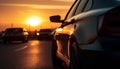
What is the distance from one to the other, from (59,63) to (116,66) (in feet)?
18.6

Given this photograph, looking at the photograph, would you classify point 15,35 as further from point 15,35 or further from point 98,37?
point 98,37

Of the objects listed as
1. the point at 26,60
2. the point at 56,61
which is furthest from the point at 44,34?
the point at 56,61

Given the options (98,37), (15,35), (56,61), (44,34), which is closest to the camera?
(98,37)

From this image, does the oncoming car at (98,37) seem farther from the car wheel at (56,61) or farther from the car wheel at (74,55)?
the car wheel at (56,61)

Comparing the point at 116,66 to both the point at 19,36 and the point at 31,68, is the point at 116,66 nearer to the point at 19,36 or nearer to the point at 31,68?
the point at 31,68

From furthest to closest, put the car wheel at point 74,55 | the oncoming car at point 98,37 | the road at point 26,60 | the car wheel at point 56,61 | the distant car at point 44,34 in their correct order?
1. the distant car at point 44,34
2. the road at point 26,60
3. the car wheel at point 56,61
4. the car wheel at point 74,55
5. the oncoming car at point 98,37

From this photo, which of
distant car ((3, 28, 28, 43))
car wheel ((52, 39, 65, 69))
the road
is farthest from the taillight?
distant car ((3, 28, 28, 43))

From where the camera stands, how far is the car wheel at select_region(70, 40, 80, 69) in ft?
23.1

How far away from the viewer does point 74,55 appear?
7340 millimetres

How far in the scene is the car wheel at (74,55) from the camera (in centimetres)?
703

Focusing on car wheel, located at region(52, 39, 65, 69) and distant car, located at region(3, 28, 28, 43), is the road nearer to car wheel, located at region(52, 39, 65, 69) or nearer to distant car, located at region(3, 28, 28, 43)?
car wheel, located at region(52, 39, 65, 69)

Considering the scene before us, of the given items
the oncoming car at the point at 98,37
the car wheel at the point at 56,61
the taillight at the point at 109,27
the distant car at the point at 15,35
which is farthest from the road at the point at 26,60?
the distant car at the point at 15,35

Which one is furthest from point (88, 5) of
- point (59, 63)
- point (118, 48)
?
point (59, 63)

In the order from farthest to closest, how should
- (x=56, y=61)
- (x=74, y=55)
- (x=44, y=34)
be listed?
1. (x=44, y=34)
2. (x=56, y=61)
3. (x=74, y=55)
